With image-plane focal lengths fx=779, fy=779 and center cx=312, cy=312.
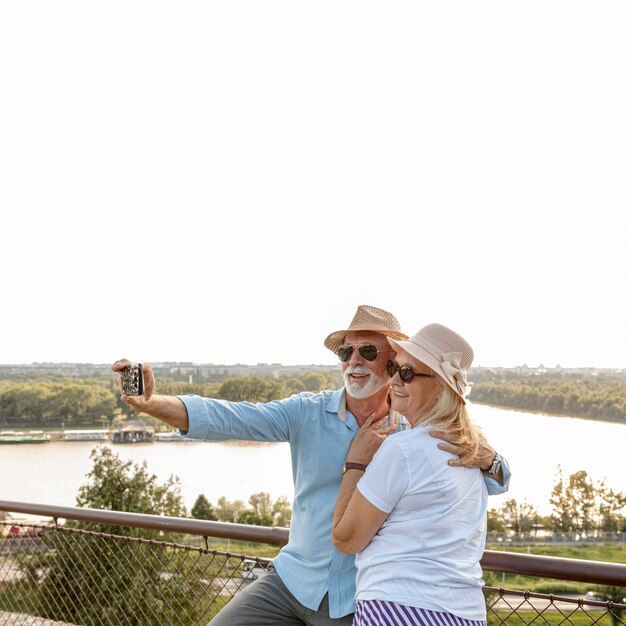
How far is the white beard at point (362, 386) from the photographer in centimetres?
218

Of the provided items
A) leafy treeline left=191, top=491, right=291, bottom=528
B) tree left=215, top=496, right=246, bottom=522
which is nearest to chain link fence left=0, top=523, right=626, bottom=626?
leafy treeline left=191, top=491, right=291, bottom=528

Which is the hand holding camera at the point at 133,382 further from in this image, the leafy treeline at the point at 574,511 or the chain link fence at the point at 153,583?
the leafy treeline at the point at 574,511

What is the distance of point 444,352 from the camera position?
1.77 metres

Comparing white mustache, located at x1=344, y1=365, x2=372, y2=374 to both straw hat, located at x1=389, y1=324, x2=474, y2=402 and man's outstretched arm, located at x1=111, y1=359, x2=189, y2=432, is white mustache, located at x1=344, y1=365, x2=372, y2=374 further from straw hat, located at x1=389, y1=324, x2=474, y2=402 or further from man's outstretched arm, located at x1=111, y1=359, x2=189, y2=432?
man's outstretched arm, located at x1=111, y1=359, x2=189, y2=432

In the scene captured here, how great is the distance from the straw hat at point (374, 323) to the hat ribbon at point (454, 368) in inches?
17.5

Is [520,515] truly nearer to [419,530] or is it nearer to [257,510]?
[257,510]

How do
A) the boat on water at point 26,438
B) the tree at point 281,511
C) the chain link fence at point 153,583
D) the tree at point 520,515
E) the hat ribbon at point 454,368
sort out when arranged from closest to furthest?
the hat ribbon at point 454,368
the chain link fence at point 153,583
the tree at point 281,511
the tree at point 520,515
the boat on water at point 26,438

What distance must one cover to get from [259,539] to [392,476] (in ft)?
3.00

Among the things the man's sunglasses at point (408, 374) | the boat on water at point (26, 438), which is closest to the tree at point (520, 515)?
the boat on water at point (26, 438)

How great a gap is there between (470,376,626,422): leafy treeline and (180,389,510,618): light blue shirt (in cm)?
5965

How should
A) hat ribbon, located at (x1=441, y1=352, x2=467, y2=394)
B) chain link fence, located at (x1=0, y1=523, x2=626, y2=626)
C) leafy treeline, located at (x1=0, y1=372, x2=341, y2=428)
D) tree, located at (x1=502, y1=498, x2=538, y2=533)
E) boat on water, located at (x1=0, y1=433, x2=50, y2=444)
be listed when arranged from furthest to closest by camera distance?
boat on water, located at (x1=0, y1=433, x2=50, y2=444)
leafy treeline, located at (x1=0, y1=372, x2=341, y2=428)
tree, located at (x1=502, y1=498, x2=538, y2=533)
chain link fence, located at (x1=0, y1=523, x2=626, y2=626)
hat ribbon, located at (x1=441, y1=352, x2=467, y2=394)

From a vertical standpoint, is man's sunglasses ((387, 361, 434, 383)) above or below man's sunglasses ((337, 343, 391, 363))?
below

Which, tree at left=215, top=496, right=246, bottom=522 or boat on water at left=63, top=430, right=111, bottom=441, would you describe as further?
boat on water at left=63, top=430, right=111, bottom=441

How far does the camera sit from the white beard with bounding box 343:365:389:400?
7.14 ft
